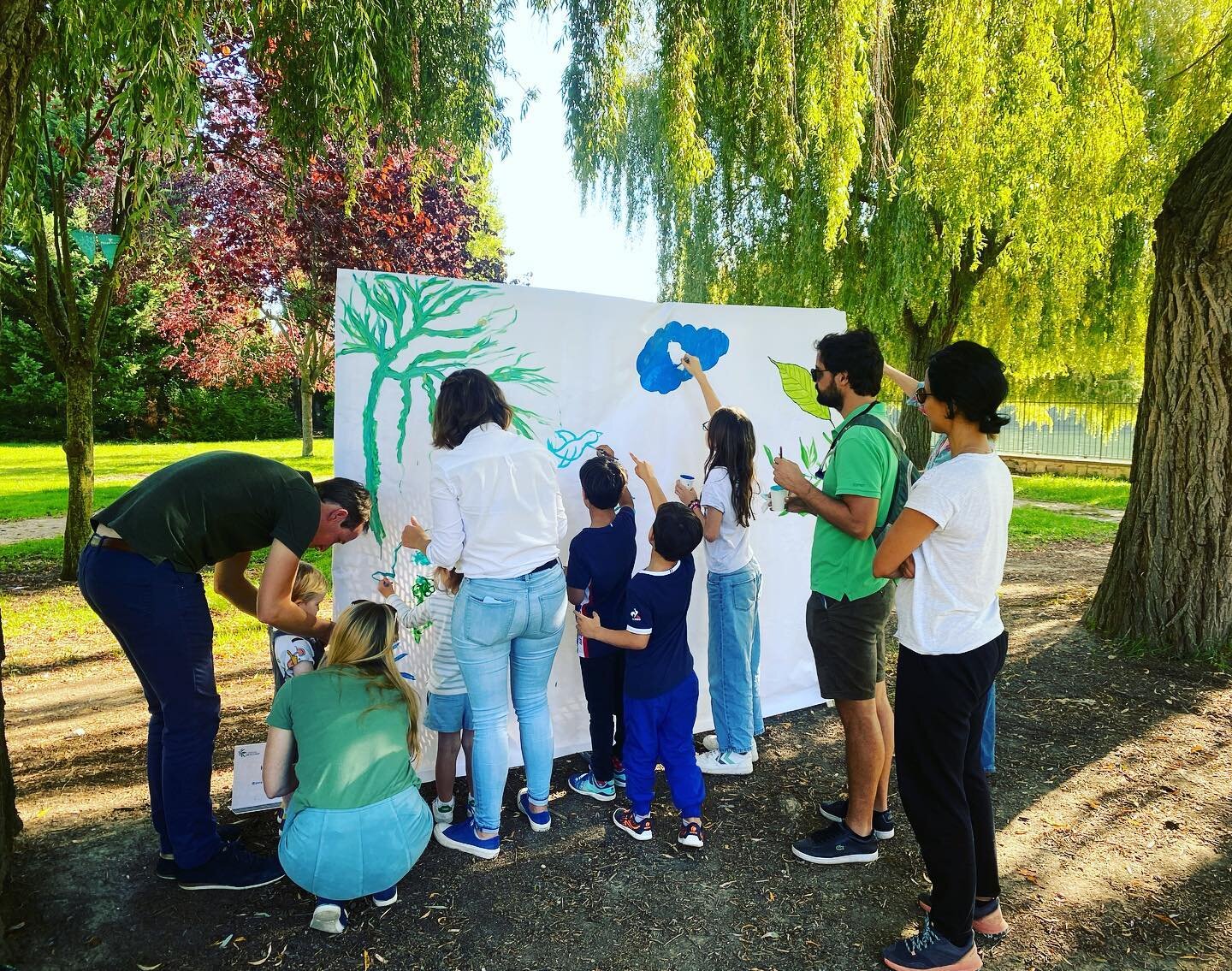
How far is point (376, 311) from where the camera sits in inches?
114

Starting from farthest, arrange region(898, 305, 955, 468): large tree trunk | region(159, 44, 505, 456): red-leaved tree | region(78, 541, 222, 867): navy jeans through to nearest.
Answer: region(898, 305, 955, 468): large tree trunk < region(159, 44, 505, 456): red-leaved tree < region(78, 541, 222, 867): navy jeans

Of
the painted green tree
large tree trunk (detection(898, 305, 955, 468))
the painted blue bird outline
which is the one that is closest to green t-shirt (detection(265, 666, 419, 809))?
the painted green tree

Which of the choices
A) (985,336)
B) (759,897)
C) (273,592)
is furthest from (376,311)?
(985,336)

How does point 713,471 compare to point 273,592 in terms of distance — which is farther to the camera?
point 713,471

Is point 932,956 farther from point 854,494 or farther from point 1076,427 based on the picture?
point 1076,427

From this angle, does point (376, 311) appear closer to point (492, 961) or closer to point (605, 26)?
point (492, 961)

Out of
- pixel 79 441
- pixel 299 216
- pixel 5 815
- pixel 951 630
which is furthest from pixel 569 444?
pixel 299 216

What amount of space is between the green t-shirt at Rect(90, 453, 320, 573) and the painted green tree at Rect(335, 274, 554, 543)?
0.60 meters

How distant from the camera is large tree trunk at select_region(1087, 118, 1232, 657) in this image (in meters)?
4.36

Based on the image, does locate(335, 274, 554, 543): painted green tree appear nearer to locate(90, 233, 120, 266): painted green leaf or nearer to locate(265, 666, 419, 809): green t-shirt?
locate(265, 666, 419, 809): green t-shirt

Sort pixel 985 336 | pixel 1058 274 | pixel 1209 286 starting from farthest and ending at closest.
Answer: pixel 985 336 → pixel 1058 274 → pixel 1209 286

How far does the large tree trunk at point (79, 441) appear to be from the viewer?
19.3 ft

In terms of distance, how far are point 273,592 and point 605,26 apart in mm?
3936

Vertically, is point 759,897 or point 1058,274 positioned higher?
point 1058,274
